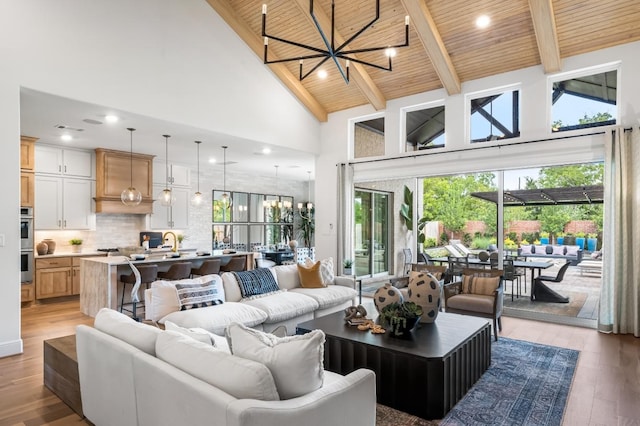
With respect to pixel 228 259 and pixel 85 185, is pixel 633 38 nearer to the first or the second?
pixel 228 259

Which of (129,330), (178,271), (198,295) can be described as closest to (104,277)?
(178,271)

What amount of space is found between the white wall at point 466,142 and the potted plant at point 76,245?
4.78 m

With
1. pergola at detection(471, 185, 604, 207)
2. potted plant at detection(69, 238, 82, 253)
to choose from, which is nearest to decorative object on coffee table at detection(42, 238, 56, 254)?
potted plant at detection(69, 238, 82, 253)

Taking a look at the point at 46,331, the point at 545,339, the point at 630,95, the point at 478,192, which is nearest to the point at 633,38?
the point at 630,95

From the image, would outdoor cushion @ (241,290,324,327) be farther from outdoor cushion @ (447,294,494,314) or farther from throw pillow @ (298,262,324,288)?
outdoor cushion @ (447,294,494,314)

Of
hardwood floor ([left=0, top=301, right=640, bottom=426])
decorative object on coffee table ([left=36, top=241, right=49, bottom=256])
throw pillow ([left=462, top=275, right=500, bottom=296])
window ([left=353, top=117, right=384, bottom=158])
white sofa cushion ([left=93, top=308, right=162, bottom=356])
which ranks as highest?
window ([left=353, top=117, right=384, bottom=158])

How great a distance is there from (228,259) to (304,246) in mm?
6292

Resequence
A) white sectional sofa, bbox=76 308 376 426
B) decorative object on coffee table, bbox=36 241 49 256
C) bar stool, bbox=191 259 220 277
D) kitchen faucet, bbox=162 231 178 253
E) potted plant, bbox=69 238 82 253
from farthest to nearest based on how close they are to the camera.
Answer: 1. kitchen faucet, bbox=162 231 178 253
2. potted plant, bbox=69 238 82 253
3. decorative object on coffee table, bbox=36 241 49 256
4. bar stool, bbox=191 259 220 277
5. white sectional sofa, bbox=76 308 376 426

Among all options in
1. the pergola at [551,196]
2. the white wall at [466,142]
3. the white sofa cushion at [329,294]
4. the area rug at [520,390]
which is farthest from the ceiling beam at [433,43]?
the area rug at [520,390]

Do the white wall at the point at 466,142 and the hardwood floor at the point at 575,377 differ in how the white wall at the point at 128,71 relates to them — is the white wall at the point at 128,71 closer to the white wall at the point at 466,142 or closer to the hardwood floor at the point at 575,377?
the hardwood floor at the point at 575,377

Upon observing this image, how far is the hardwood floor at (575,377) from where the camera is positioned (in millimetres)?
2951

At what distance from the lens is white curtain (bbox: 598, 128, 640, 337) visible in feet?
16.7

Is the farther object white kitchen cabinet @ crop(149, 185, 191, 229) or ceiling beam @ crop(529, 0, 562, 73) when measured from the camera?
white kitchen cabinet @ crop(149, 185, 191, 229)

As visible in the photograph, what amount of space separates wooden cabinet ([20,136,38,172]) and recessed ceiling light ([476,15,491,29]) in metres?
7.32
